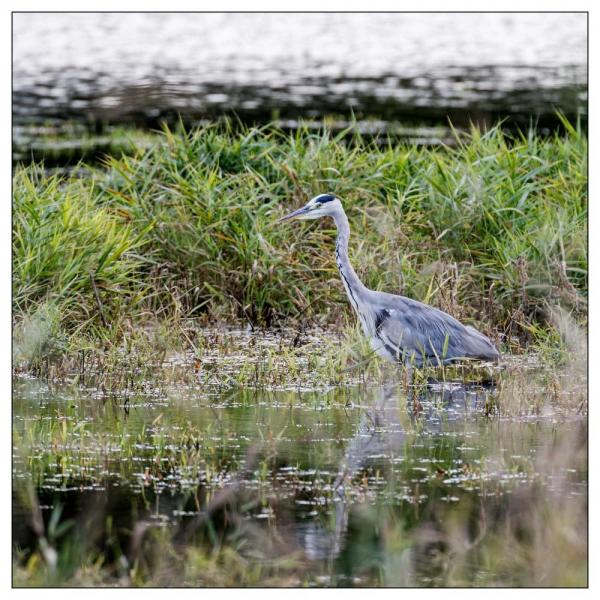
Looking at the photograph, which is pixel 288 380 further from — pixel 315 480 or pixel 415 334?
pixel 315 480

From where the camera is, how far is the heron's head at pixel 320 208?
927 centimetres

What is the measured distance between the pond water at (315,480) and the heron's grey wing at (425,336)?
431 millimetres

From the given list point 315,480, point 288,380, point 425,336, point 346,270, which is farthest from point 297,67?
point 315,480

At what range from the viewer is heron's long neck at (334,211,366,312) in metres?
9.05

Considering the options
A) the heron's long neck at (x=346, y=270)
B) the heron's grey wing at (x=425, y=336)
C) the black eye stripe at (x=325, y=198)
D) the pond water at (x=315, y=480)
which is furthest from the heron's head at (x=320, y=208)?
the pond water at (x=315, y=480)

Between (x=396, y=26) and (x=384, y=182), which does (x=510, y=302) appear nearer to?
(x=384, y=182)

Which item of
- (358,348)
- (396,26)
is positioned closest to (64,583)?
(358,348)

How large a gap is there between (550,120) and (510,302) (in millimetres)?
7656

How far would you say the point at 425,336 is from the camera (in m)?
8.80

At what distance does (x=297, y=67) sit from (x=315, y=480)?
1533 centimetres

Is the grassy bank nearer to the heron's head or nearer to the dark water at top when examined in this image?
the heron's head

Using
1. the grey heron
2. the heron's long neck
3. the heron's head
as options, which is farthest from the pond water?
the heron's head

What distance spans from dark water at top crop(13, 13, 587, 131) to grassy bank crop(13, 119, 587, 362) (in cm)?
521

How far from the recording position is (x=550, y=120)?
16.9 meters
